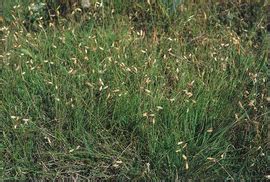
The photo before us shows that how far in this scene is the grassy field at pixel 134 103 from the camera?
103 inches

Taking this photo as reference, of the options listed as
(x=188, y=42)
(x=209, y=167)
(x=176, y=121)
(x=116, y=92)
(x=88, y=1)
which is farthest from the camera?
(x=88, y=1)

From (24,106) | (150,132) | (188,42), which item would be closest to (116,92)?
(150,132)

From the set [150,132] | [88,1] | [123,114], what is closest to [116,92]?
[123,114]

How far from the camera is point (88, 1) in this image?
12.3ft

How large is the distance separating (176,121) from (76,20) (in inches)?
59.2

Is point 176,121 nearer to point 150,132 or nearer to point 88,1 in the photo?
point 150,132

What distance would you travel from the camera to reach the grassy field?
2.62m

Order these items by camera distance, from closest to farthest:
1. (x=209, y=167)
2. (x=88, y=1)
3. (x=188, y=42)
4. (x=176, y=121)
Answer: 1. (x=209, y=167)
2. (x=176, y=121)
3. (x=188, y=42)
4. (x=88, y=1)

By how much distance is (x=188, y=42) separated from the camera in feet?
11.2

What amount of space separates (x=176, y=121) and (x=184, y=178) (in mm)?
320

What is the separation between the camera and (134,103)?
9.32 ft

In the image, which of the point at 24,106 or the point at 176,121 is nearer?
the point at 176,121

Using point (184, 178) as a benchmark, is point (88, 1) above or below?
above

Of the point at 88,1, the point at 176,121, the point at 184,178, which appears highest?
the point at 88,1
